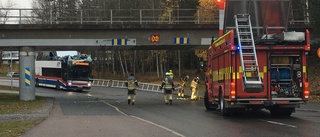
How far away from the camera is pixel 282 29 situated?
57.8 ft

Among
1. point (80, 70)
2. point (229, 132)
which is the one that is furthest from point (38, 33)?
point (229, 132)

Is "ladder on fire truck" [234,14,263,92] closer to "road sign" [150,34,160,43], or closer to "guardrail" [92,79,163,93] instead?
"road sign" [150,34,160,43]

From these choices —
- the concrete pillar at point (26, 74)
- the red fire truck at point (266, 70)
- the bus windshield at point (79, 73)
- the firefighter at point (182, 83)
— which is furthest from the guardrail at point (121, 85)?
the red fire truck at point (266, 70)

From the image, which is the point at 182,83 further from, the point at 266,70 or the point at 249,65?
the point at 249,65

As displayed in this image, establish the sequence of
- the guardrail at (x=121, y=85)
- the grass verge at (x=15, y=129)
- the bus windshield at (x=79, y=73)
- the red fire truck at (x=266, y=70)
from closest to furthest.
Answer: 1. the grass verge at (x=15, y=129)
2. the red fire truck at (x=266, y=70)
3. the bus windshield at (x=79, y=73)
4. the guardrail at (x=121, y=85)

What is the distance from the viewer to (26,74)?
28.3 meters

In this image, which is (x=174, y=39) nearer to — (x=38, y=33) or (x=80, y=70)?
(x=38, y=33)

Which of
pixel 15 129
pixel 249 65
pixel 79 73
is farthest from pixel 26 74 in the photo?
pixel 249 65

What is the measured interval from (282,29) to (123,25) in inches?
506

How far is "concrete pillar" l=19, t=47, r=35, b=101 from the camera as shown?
28.3 m

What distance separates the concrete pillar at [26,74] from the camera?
2831cm

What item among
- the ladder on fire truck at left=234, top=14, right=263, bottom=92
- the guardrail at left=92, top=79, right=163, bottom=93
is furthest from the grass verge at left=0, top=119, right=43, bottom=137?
the guardrail at left=92, top=79, right=163, bottom=93

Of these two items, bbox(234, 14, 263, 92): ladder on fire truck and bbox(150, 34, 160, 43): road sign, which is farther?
bbox(150, 34, 160, 43): road sign

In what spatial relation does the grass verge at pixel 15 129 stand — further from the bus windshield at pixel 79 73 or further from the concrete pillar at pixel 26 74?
the bus windshield at pixel 79 73
